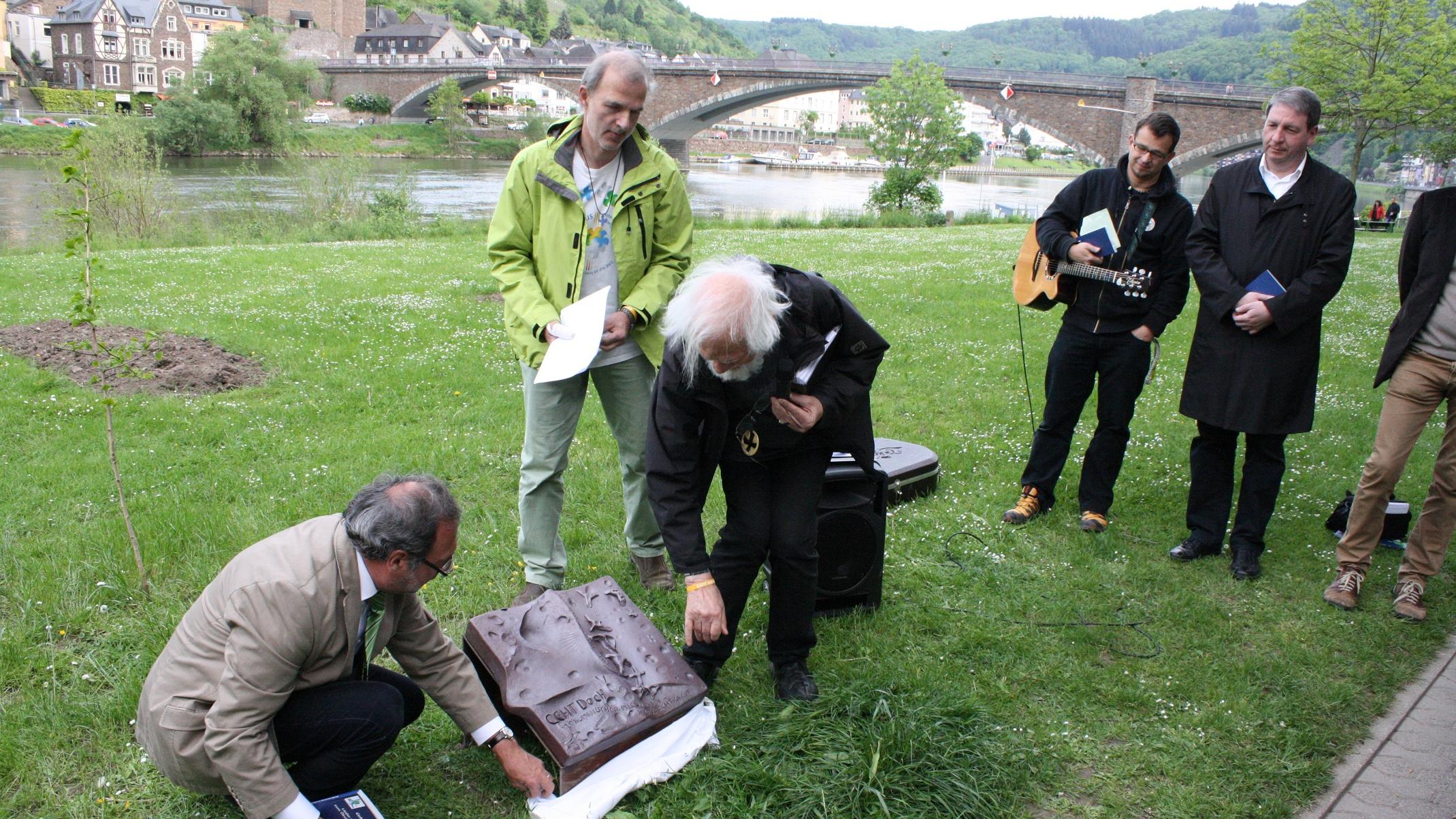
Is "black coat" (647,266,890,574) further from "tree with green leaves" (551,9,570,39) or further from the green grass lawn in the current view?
"tree with green leaves" (551,9,570,39)

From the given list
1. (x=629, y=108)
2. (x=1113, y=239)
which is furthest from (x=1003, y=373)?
(x=629, y=108)

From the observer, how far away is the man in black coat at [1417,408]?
4.06 metres

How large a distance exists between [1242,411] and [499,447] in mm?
4053

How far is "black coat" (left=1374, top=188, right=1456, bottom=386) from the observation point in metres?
4.06

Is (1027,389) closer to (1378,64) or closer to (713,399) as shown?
(713,399)

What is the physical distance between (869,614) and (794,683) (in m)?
0.77

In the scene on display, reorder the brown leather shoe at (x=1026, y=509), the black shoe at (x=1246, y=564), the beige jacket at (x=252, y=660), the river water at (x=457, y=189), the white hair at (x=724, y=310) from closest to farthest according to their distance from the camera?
the beige jacket at (x=252, y=660)
the white hair at (x=724, y=310)
the black shoe at (x=1246, y=564)
the brown leather shoe at (x=1026, y=509)
the river water at (x=457, y=189)

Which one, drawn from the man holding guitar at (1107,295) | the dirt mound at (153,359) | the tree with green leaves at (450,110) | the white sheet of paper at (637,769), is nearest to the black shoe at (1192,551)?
the man holding guitar at (1107,295)

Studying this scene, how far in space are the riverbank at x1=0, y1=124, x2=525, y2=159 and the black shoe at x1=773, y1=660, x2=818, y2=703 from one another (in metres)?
43.7

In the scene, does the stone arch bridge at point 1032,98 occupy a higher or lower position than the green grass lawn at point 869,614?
higher

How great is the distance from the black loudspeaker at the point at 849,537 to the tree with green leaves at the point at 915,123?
93.5 feet

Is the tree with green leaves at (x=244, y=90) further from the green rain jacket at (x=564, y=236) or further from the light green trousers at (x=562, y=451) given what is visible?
the light green trousers at (x=562, y=451)

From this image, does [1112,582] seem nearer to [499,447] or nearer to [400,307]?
[499,447]

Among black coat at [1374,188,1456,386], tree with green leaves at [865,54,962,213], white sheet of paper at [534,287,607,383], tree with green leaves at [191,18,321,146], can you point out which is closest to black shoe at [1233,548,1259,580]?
black coat at [1374,188,1456,386]
